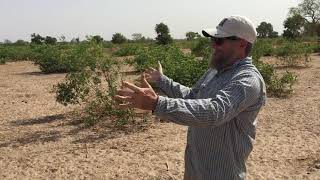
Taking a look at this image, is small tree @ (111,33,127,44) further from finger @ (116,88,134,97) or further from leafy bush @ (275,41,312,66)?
finger @ (116,88,134,97)

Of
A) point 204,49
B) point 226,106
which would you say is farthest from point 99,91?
point 226,106

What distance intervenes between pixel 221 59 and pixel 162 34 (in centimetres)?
3952

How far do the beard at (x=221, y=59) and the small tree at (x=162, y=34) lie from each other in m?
37.7

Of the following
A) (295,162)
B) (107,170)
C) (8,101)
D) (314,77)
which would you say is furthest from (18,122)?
(314,77)

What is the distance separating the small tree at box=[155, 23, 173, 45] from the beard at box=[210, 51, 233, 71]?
A: 124ft

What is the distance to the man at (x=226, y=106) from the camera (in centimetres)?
205

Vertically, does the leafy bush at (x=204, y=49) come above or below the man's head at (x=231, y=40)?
below

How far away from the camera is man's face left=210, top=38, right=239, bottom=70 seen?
2326mm

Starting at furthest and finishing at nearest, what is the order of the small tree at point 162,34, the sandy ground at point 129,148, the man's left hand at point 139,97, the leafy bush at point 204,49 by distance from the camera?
the small tree at point 162,34 < the leafy bush at point 204,49 < the sandy ground at point 129,148 < the man's left hand at point 139,97

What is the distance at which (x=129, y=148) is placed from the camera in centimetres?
629

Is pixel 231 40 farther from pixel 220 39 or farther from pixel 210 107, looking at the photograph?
pixel 210 107

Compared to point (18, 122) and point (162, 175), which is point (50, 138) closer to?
point (18, 122)

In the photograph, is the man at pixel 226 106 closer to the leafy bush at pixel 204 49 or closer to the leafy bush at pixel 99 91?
the leafy bush at pixel 99 91

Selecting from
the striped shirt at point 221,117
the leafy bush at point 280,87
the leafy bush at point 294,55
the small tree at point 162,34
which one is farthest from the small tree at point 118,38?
the striped shirt at point 221,117
